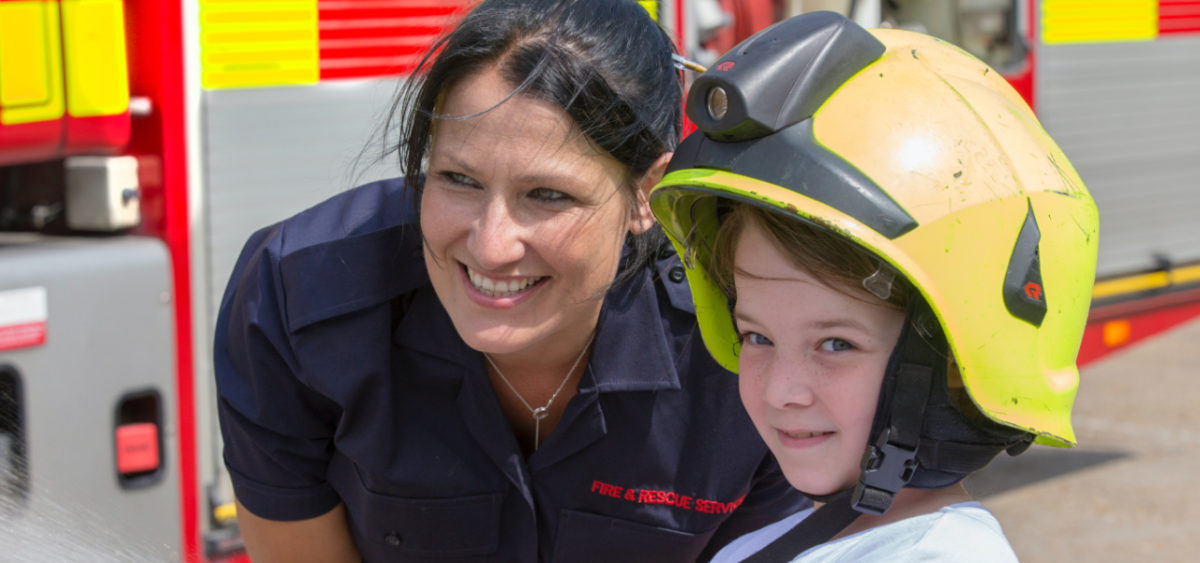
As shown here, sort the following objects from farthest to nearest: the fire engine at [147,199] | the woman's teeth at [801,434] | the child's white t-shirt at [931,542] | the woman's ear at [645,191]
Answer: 1. the fire engine at [147,199]
2. the woman's ear at [645,191]
3. the woman's teeth at [801,434]
4. the child's white t-shirt at [931,542]

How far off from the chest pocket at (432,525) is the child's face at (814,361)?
2.39ft

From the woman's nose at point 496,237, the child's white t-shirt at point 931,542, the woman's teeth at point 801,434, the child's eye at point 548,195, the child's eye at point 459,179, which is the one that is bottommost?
the child's white t-shirt at point 931,542

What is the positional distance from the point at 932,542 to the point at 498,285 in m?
0.79

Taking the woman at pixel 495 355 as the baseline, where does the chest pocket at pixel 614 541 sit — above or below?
below

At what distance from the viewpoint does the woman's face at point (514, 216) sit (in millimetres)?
1813

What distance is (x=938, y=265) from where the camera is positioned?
143 centimetres

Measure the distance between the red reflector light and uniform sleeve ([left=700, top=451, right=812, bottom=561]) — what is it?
1289 mm

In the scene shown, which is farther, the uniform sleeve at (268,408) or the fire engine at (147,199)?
the fire engine at (147,199)

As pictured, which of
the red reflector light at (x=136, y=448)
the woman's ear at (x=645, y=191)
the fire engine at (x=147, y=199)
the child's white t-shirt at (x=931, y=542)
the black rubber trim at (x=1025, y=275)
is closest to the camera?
the child's white t-shirt at (x=931, y=542)

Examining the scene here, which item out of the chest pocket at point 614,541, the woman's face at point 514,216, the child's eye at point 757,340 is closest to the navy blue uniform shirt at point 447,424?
the chest pocket at point 614,541

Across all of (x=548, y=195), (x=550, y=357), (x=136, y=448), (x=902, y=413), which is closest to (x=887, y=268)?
(x=902, y=413)

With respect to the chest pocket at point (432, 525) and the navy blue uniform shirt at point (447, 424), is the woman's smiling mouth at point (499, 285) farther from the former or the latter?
the chest pocket at point (432, 525)

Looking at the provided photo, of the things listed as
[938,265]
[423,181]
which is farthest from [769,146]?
[423,181]

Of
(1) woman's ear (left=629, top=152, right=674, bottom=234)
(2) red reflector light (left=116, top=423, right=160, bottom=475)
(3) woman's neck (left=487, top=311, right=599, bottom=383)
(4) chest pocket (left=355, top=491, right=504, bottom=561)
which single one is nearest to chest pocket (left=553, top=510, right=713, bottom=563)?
(4) chest pocket (left=355, top=491, right=504, bottom=561)
